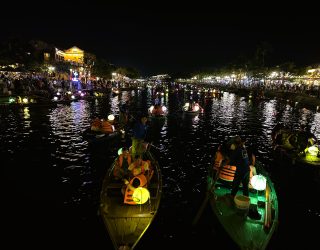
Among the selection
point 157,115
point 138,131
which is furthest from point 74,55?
point 138,131

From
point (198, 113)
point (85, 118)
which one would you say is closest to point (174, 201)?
point (85, 118)

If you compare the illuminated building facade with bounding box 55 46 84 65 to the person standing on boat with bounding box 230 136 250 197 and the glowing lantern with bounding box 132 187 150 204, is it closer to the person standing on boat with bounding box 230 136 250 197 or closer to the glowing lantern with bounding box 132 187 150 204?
the glowing lantern with bounding box 132 187 150 204

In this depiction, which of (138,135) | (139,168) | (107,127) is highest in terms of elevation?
(138,135)

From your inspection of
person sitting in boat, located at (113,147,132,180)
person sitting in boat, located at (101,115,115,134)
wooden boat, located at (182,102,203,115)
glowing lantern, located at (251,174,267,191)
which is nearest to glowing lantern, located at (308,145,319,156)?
glowing lantern, located at (251,174,267,191)

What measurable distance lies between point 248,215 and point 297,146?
11165 millimetres

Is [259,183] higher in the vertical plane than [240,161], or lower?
lower

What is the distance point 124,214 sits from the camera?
9.70 m

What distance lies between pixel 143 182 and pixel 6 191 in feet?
24.9

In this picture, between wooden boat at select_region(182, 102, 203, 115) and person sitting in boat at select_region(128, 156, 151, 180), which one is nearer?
person sitting in boat at select_region(128, 156, 151, 180)

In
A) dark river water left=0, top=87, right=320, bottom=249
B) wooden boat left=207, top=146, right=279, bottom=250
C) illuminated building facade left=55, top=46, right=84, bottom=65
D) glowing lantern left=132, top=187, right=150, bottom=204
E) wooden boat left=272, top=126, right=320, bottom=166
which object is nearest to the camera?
wooden boat left=207, top=146, right=279, bottom=250

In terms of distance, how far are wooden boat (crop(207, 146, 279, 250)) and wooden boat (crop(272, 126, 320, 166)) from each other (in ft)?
26.3

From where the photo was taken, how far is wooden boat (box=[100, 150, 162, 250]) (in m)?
8.61

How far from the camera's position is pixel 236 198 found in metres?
10.1

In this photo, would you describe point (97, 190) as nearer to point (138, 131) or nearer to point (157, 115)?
point (138, 131)
